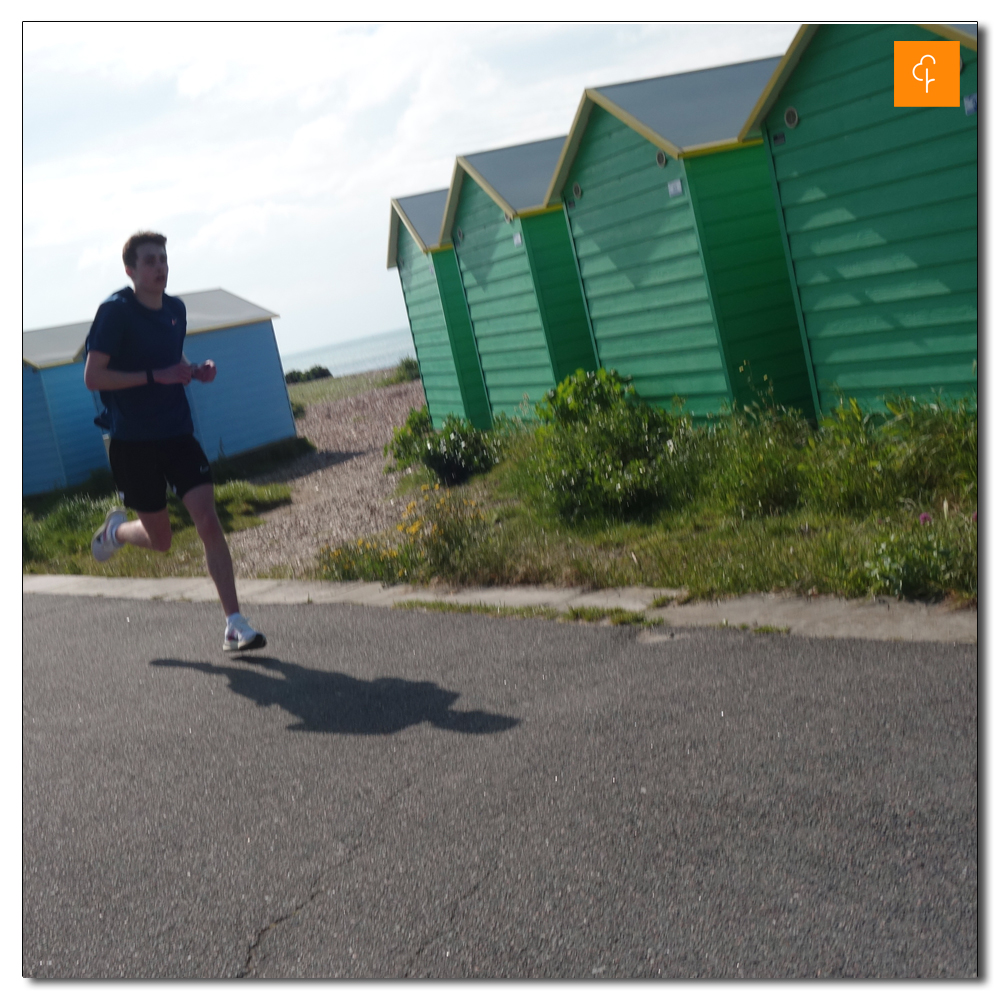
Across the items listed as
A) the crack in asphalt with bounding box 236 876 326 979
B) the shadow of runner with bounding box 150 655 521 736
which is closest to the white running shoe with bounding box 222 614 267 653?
the shadow of runner with bounding box 150 655 521 736

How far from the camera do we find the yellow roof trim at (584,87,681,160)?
29.2 feet

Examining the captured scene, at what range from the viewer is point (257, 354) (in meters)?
19.9

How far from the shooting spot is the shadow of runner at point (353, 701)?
4.59 meters

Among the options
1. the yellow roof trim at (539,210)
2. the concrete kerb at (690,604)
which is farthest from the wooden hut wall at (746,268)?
the concrete kerb at (690,604)

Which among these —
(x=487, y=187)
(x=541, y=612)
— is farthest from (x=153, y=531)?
(x=487, y=187)

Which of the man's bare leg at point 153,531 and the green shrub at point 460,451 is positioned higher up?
the man's bare leg at point 153,531

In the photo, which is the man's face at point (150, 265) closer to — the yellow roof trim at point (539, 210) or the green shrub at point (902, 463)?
the green shrub at point (902, 463)

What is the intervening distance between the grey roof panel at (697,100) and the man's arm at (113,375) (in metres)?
5.17

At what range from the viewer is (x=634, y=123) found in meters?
9.30

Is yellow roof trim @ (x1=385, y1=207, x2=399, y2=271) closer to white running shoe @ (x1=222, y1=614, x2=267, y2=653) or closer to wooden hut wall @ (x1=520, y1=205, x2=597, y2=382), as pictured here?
wooden hut wall @ (x1=520, y1=205, x2=597, y2=382)

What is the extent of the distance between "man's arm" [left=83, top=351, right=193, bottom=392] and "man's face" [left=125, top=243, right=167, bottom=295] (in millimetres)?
418

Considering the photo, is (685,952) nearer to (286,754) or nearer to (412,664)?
(286,754)

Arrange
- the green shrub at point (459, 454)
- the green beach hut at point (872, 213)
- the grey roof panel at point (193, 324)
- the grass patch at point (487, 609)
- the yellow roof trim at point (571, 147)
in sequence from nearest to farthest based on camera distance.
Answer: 1. the grass patch at point (487, 609)
2. the green beach hut at point (872, 213)
3. the yellow roof trim at point (571, 147)
4. the green shrub at point (459, 454)
5. the grey roof panel at point (193, 324)

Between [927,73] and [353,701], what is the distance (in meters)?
4.10
